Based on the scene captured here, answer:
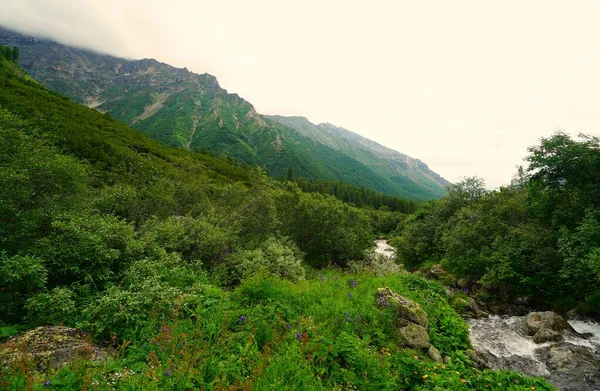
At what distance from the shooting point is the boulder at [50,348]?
5.00 m

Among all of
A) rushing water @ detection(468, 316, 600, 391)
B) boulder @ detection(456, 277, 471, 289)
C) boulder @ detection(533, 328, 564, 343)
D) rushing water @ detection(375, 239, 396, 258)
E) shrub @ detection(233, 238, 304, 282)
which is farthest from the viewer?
rushing water @ detection(375, 239, 396, 258)

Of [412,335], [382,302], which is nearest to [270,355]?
[412,335]

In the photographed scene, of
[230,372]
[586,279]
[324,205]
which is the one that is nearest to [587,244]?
[586,279]

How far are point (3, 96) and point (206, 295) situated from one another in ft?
218

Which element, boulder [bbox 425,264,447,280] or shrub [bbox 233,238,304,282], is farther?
boulder [bbox 425,264,447,280]

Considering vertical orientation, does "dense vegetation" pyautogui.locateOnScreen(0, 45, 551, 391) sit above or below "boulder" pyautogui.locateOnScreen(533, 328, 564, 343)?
above

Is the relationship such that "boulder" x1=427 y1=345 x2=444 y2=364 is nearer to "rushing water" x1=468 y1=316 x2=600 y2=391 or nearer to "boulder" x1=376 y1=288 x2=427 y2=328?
"boulder" x1=376 y1=288 x2=427 y2=328

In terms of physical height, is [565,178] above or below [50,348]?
above

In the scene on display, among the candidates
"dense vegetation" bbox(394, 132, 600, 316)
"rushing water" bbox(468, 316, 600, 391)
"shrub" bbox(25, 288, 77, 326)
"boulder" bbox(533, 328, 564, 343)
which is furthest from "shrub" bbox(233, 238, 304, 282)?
"dense vegetation" bbox(394, 132, 600, 316)

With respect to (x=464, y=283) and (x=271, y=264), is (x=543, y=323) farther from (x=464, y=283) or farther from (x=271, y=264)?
(x=271, y=264)

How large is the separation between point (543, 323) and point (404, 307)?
14.1m

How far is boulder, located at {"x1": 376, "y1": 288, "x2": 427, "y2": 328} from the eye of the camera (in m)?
10.7

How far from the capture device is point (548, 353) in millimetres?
14883

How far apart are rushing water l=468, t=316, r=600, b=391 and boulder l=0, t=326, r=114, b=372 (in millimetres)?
15767
